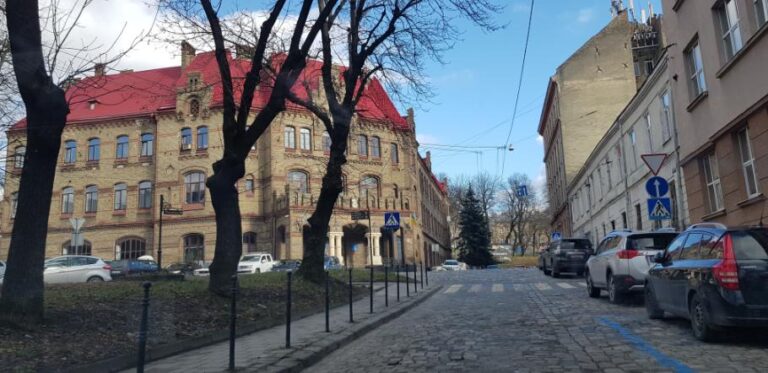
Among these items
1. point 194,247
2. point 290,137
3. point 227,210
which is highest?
point 290,137

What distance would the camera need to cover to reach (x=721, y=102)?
47.6ft

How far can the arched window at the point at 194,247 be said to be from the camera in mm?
43812

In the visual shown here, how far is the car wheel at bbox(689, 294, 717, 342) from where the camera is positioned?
7.29 meters

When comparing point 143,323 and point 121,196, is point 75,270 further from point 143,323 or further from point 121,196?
point 121,196

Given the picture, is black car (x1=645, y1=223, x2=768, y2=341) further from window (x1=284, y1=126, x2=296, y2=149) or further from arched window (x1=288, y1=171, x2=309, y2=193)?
window (x1=284, y1=126, x2=296, y2=149)

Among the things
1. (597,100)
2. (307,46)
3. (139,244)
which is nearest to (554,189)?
(597,100)

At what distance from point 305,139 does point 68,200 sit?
1985cm

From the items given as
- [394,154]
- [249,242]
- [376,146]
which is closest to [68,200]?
[249,242]

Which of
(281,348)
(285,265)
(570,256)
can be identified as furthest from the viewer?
(285,265)

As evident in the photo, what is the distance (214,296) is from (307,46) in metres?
5.86

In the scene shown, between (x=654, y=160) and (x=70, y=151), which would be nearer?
(x=654, y=160)

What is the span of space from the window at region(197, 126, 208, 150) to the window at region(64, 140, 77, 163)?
1070 centimetres

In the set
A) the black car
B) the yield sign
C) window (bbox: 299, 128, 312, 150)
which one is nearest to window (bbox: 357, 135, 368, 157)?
window (bbox: 299, 128, 312, 150)

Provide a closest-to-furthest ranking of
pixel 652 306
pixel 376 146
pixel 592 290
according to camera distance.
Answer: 1. pixel 652 306
2. pixel 592 290
3. pixel 376 146
